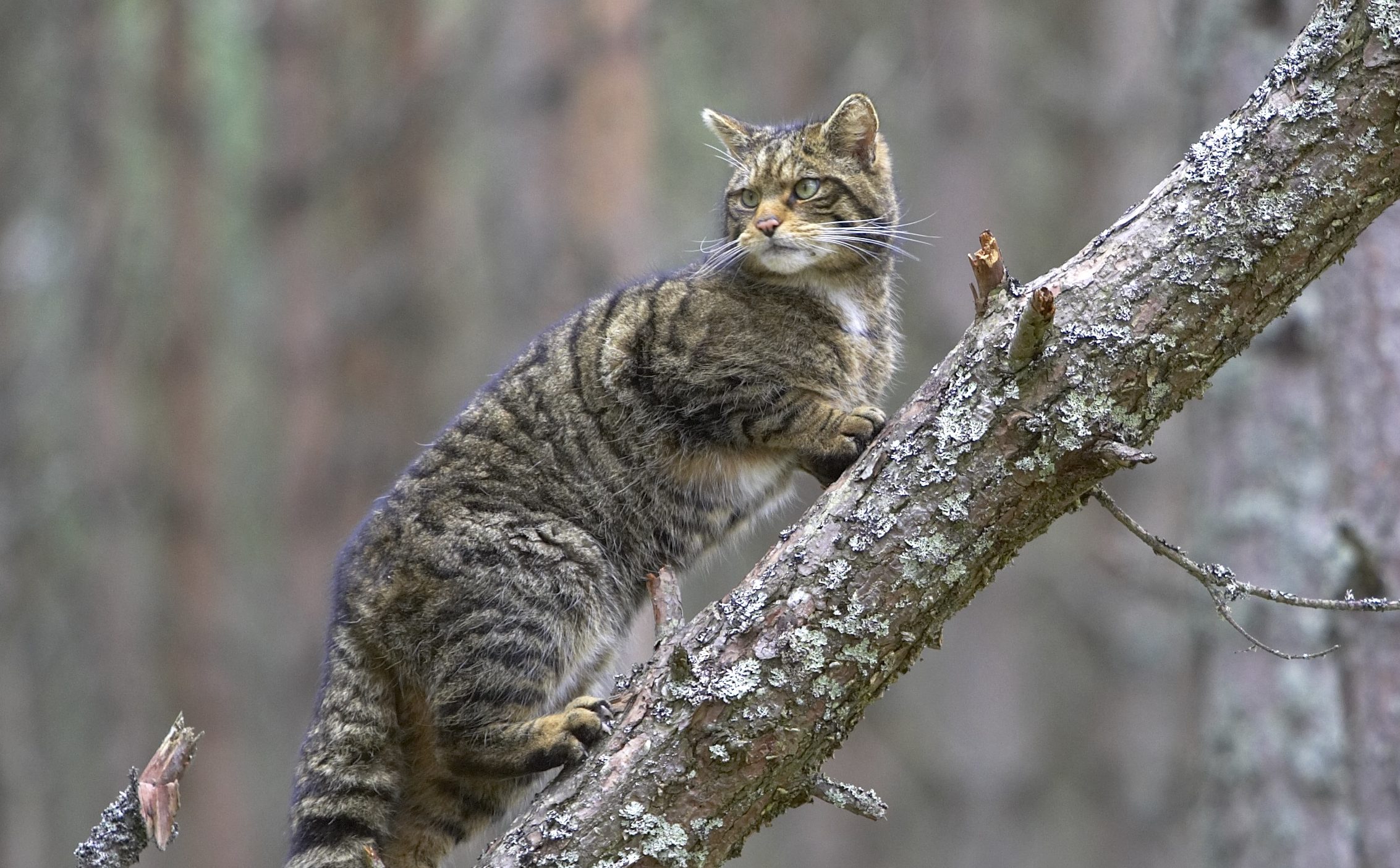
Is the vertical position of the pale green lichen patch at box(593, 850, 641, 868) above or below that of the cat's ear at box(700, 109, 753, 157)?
below

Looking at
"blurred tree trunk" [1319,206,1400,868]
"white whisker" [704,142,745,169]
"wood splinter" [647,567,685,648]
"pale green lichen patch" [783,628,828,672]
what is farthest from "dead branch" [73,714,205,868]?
"blurred tree trunk" [1319,206,1400,868]

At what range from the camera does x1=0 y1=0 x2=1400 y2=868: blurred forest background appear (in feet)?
20.7

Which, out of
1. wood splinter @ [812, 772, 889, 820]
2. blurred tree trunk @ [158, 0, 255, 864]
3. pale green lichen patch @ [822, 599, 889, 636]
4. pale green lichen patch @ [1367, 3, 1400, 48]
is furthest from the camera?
blurred tree trunk @ [158, 0, 255, 864]

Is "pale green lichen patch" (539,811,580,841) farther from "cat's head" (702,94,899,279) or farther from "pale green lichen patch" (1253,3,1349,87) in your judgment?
"pale green lichen patch" (1253,3,1349,87)

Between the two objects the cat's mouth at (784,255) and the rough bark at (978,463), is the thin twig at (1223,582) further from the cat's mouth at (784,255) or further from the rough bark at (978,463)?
→ the cat's mouth at (784,255)

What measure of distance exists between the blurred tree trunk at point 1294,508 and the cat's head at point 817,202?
6.59 ft

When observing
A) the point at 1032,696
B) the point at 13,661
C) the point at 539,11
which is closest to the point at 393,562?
the point at 539,11

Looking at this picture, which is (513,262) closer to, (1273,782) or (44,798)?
(1273,782)

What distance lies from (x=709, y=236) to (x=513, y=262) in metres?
→ 2.96

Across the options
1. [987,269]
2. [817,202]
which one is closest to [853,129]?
[817,202]

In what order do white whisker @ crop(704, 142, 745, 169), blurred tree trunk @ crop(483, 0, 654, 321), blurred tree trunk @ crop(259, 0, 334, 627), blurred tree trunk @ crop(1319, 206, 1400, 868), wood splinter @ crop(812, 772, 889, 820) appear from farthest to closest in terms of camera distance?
blurred tree trunk @ crop(259, 0, 334, 627) → blurred tree trunk @ crop(483, 0, 654, 321) → blurred tree trunk @ crop(1319, 206, 1400, 868) → white whisker @ crop(704, 142, 745, 169) → wood splinter @ crop(812, 772, 889, 820)

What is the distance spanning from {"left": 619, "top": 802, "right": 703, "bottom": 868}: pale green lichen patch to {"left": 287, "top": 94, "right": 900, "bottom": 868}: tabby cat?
0.31 m

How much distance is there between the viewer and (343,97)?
1296 centimetres

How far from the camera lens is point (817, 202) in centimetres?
419
